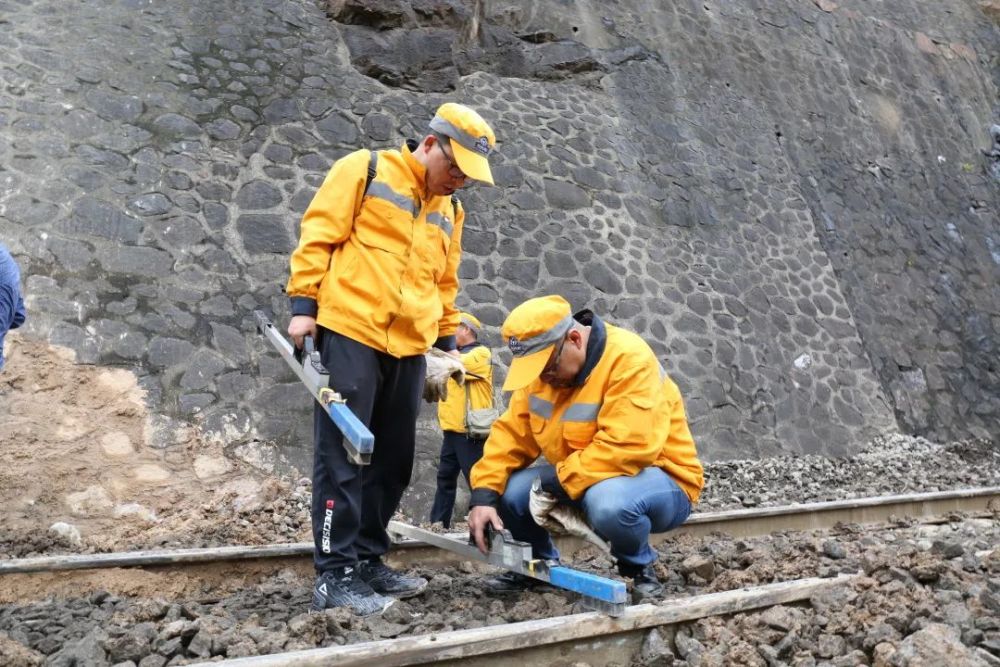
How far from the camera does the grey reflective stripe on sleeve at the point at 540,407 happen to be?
12.0 ft

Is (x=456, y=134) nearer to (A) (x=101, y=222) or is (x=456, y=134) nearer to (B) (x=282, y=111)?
(A) (x=101, y=222)

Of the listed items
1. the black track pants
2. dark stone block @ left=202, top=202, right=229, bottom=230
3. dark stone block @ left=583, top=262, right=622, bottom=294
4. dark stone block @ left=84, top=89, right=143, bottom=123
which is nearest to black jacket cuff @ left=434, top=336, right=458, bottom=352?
the black track pants

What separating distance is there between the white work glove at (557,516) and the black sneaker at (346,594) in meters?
0.71

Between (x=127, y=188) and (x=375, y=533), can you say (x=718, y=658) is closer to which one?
(x=375, y=533)

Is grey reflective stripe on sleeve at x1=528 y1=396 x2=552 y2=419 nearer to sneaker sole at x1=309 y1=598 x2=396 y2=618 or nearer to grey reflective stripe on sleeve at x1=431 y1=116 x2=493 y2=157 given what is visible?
sneaker sole at x1=309 y1=598 x2=396 y2=618

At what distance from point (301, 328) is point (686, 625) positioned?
1.80 m


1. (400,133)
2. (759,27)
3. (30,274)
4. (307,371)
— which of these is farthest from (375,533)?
(759,27)

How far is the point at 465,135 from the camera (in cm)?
359

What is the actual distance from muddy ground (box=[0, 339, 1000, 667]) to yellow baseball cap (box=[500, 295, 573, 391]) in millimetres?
898

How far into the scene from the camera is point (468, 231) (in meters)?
8.72

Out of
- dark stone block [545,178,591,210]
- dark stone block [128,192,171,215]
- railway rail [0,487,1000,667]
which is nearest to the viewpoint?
railway rail [0,487,1000,667]

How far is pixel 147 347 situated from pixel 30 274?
3.12ft

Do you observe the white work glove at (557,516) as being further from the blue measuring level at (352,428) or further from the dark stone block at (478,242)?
the dark stone block at (478,242)

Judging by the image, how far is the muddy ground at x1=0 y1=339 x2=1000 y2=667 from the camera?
2863 millimetres
